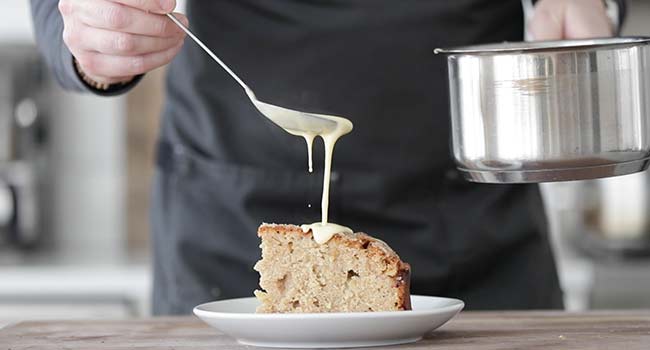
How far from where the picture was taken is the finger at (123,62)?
135 cm

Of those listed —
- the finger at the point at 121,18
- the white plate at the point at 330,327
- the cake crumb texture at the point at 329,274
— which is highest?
the finger at the point at 121,18

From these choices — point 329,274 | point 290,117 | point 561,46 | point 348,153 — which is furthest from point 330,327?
point 348,153

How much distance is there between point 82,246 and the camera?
128 inches

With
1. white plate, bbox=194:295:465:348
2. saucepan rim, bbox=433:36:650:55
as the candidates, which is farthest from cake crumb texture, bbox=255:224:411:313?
saucepan rim, bbox=433:36:650:55

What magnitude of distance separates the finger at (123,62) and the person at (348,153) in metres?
0.34

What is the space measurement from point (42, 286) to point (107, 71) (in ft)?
4.78

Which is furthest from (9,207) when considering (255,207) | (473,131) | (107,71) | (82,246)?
(473,131)

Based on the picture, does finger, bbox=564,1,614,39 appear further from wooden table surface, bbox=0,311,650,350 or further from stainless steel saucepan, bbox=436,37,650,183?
wooden table surface, bbox=0,311,650,350

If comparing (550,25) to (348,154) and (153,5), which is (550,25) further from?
(153,5)

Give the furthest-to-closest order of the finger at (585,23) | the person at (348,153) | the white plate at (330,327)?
the person at (348,153) < the finger at (585,23) < the white plate at (330,327)

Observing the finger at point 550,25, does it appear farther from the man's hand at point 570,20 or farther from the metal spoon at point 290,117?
the metal spoon at point 290,117

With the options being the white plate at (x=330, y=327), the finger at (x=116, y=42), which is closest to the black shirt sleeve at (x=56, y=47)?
the finger at (x=116, y=42)

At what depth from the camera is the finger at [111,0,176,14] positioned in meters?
1.28

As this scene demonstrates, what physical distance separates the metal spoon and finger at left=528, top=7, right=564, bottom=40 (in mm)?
374
